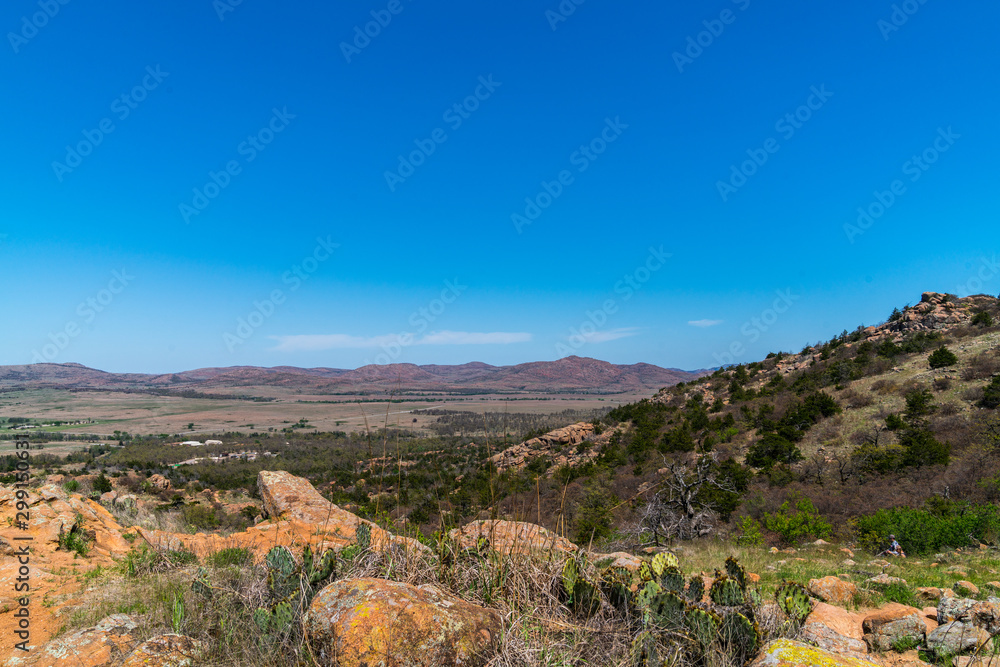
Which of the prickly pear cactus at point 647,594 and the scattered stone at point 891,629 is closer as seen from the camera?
the prickly pear cactus at point 647,594

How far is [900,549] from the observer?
9273 mm

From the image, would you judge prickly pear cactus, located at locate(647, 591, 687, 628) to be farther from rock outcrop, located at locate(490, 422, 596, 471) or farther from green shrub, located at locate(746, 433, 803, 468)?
rock outcrop, located at locate(490, 422, 596, 471)

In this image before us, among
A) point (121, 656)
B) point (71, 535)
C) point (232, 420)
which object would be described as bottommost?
point (232, 420)

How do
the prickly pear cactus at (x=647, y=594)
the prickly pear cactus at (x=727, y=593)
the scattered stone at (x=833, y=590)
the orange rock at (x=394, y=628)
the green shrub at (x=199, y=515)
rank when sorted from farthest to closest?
the green shrub at (x=199, y=515) < the scattered stone at (x=833, y=590) < the prickly pear cactus at (x=727, y=593) < the prickly pear cactus at (x=647, y=594) < the orange rock at (x=394, y=628)

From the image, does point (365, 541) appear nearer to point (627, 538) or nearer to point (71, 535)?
point (71, 535)

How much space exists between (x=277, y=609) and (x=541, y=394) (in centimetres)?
15582

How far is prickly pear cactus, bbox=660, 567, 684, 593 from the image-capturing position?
3.54 metres

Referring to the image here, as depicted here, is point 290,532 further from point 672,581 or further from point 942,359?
point 942,359

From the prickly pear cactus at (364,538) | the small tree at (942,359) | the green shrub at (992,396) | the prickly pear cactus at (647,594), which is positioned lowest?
the prickly pear cactus at (647,594)

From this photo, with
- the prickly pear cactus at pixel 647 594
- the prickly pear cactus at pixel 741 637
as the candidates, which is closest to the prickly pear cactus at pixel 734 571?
the prickly pear cactus at pixel 741 637

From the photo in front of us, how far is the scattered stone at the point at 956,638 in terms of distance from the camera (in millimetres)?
3797

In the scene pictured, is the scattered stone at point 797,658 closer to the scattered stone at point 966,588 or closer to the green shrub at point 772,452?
the scattered stone at point 966,588

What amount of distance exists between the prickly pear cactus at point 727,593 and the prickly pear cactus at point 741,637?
36 centimetres

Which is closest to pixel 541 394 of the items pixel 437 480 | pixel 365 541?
pixel 437 480
